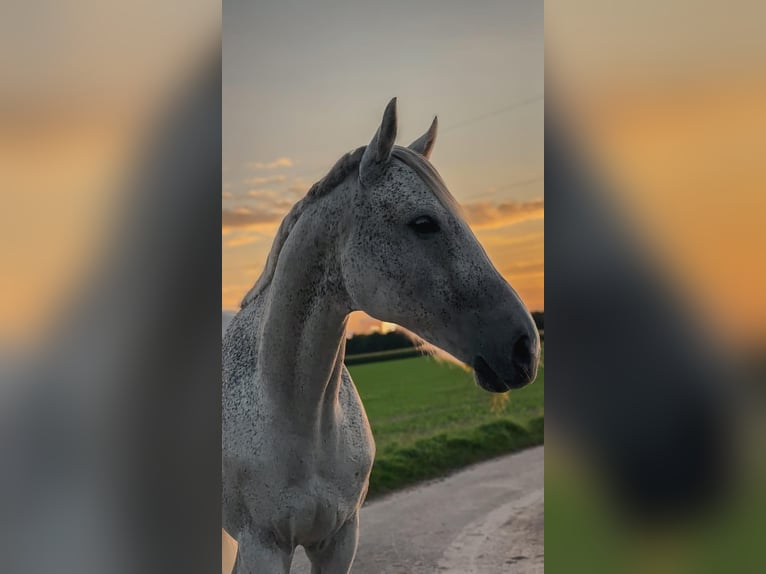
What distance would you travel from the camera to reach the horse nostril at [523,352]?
0.90 metres

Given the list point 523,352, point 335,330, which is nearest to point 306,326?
point 335,330

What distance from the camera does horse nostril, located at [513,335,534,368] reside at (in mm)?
901

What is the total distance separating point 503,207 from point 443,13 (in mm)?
410

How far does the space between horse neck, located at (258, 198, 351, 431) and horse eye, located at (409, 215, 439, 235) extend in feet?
0.39

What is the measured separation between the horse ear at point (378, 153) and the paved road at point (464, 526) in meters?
0.84

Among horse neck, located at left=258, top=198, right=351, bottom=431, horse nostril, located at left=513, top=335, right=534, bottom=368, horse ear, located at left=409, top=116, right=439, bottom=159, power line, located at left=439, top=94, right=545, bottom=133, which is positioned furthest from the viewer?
power line, located at left=439, top=94, right=545, bottom=133
